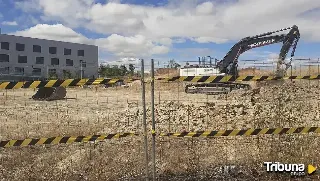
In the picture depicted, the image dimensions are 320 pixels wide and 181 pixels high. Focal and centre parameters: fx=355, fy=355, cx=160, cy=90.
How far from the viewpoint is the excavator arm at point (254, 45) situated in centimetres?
2705

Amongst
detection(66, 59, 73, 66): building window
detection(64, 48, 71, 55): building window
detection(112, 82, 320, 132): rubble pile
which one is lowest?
detection(112, 82, 320, 132): rubble pile

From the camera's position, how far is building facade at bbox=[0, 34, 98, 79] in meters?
58.1

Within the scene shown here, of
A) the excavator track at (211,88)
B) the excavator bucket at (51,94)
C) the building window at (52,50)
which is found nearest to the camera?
the excavator bucket at (51,94)

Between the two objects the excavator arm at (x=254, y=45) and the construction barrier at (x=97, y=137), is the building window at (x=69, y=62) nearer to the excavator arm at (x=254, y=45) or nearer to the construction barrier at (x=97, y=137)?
the excavator arm at (x=254, y=45)

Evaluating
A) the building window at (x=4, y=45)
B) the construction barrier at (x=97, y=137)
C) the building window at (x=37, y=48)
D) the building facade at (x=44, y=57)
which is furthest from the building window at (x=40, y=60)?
the construction barrier at (x=97, y=137)

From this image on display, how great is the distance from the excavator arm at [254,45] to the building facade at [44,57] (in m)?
31.5

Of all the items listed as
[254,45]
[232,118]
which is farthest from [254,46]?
[232,118]

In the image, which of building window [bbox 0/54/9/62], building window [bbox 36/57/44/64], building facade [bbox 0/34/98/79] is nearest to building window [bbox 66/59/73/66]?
building facade [bbox 0/34/98/79]

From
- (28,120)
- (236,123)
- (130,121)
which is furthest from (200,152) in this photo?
(28,120)

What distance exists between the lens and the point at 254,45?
28625 millimetres

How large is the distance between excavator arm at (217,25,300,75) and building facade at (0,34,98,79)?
103 feet

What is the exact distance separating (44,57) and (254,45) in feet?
150

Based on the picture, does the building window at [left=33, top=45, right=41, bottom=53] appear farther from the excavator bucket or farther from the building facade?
the excavator bucket

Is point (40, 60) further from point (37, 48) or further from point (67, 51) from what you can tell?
point (67, 51)
